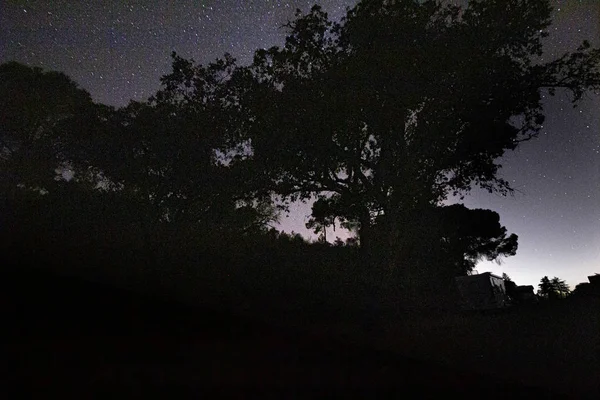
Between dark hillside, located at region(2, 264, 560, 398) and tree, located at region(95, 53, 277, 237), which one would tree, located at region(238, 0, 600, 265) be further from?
dark hillside, located at region(2, 264, 560, 398)

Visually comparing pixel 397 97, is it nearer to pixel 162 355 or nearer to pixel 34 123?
pixel 162 355

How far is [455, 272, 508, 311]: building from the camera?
81.6ft

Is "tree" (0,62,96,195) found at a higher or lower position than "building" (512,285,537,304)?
higher

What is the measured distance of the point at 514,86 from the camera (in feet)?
53.6

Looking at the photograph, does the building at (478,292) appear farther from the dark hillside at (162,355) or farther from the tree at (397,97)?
the dark hillside at (162,355)

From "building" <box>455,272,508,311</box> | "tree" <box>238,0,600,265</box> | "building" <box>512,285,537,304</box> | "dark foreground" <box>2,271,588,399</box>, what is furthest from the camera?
"building" <box>512,285,537,304</box>

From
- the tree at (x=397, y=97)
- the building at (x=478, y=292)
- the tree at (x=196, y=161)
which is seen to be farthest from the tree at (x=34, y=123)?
the building at (x=478, y=292)

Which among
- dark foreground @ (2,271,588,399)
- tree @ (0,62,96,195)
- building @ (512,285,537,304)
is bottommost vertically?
dark foreground @ (2,271,588,399)

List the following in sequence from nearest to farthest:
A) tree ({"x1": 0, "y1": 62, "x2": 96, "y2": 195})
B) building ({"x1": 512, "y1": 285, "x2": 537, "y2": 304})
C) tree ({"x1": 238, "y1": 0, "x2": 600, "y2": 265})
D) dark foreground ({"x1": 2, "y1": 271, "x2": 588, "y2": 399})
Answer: dark foreground ({"x1": 2, "y1": 271, "x2": 588, "y2": 399}), tree ({"x1": 238, "y1": 0, "x2": 600, "y2": 265}), tree ({"x1": 0, "y1": 62, "x2": 96, "y2": 195}), building ({"x1": 512, "y1": 285, "x2": 537, "y2": 304})

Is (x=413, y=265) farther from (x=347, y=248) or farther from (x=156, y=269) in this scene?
(x=156, y=269)

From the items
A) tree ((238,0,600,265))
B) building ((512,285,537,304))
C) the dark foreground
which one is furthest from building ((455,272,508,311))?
the dark foreground

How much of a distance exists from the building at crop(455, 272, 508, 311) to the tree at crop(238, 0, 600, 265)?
9.40 meters

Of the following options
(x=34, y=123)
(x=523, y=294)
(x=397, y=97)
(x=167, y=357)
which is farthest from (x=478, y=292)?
(x=34, y=123)

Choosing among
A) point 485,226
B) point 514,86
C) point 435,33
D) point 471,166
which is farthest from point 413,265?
point 485,226
